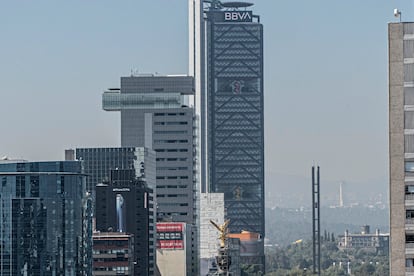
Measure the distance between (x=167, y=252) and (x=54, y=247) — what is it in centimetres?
5556

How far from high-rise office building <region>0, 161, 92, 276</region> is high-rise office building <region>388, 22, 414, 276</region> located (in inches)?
3714

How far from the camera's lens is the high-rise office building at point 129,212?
164750mm

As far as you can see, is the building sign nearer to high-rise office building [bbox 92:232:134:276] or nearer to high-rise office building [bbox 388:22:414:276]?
high-rise office building [bbox 92:232:134:276]

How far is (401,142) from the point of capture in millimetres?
38562

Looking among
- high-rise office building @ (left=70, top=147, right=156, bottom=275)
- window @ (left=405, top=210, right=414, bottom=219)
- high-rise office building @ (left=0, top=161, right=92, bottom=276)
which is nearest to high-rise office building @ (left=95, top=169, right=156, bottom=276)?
high-rise office building @ (left=70, top=147, right=156, bottom=275)

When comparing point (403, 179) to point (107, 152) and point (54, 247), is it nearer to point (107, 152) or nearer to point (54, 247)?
point (54, 247)

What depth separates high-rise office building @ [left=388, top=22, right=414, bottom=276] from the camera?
3841 cm

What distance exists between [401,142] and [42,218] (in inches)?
3816

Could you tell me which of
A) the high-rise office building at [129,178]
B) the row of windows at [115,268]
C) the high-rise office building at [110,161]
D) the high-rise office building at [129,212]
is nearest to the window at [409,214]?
the row of windows at [115,268]

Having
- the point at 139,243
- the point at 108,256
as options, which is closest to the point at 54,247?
Result: the point at 108,256

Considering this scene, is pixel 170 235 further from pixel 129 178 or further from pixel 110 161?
pixel 129 178

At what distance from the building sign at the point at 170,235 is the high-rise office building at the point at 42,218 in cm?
4993

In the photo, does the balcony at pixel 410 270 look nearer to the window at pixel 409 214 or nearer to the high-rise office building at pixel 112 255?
the window at pixel 409 214

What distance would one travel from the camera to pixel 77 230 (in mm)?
134875
